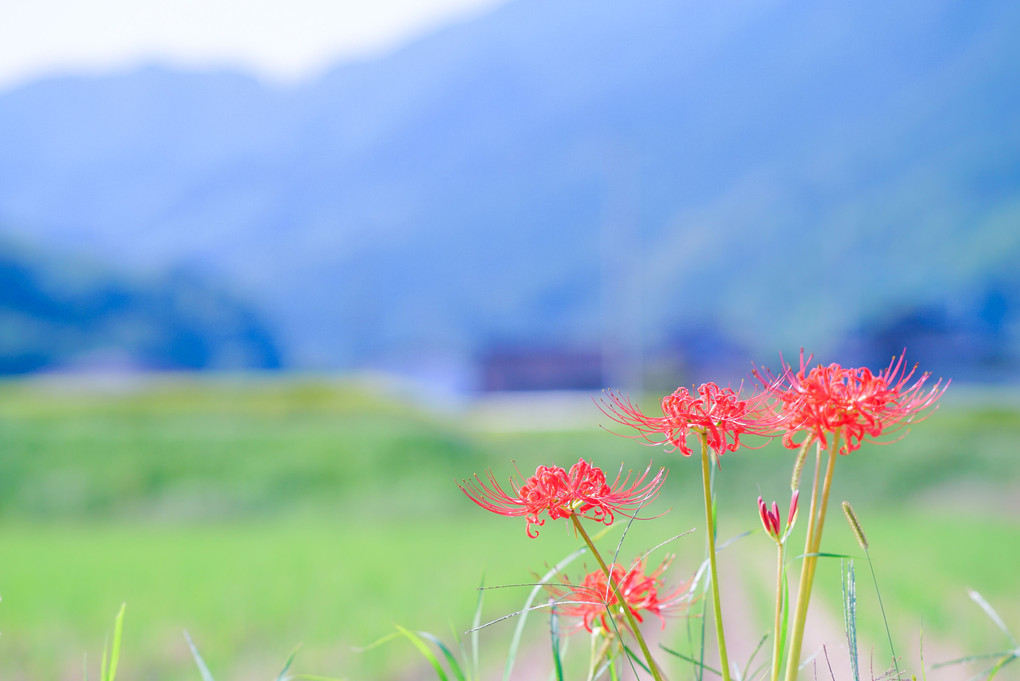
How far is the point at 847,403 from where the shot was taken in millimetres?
1221

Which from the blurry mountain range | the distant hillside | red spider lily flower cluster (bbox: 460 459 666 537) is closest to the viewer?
red spider lily flower cluster (bbox: 460 459 666 537)

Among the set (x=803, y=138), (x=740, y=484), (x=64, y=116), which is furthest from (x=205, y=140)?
(x=740, y=484)

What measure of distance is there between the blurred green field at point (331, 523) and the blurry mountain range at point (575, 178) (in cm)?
4079

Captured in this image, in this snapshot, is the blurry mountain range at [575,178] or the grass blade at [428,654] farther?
the blurry mountain range at [575,178]

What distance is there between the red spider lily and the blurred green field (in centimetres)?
424

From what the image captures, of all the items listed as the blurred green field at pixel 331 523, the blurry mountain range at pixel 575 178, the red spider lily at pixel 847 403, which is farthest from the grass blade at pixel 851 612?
the blurry mountain range at pixel 575 178

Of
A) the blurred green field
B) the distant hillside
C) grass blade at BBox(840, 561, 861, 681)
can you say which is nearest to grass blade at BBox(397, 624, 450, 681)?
grass blade at BBox(840, 561, 861, 681)

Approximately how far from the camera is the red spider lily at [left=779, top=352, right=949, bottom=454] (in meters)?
1.22

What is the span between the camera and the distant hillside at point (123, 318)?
54.8m

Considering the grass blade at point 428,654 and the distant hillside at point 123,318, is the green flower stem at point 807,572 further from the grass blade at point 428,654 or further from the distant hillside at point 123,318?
the distant hillside at point 123,318

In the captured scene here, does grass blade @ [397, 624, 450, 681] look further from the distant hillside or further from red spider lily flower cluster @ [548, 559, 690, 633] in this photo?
the distant hillside

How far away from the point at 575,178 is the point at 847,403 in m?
96.6

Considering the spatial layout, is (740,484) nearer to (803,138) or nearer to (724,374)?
(724,374)

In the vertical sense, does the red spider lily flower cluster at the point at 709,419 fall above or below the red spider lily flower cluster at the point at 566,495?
above
